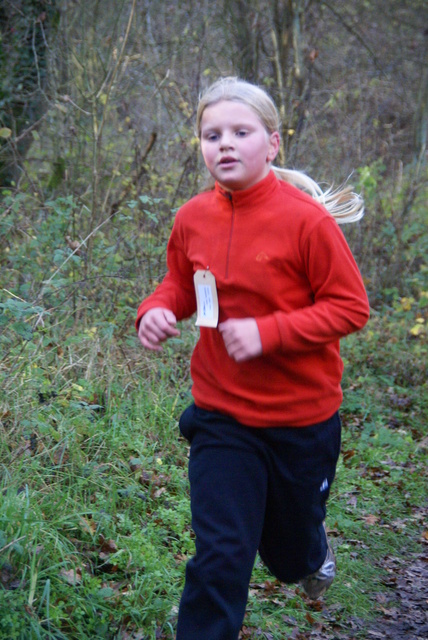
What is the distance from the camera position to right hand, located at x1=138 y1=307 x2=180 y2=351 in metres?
2.57

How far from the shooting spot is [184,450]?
4.77m

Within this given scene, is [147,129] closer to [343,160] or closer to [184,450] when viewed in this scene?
[343,160]

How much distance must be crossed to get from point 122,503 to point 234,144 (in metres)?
2.07

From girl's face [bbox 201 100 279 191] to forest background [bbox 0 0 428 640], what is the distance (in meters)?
1.31

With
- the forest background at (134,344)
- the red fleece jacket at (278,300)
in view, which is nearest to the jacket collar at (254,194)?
the red fleece jacket at (278,300)

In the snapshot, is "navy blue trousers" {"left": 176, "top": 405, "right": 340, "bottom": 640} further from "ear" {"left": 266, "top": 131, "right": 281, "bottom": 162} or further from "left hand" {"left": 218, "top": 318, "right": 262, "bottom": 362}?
"ear" {"left": 266, "top": 131, "right": 281, "bottom": 162}

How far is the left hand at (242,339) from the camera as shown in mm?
2350

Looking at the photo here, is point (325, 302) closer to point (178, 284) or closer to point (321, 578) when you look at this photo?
point (178, 284)

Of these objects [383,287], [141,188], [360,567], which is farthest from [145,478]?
[383,287]

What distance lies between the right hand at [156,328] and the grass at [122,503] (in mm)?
927

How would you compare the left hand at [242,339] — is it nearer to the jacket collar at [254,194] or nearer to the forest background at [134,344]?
the jacket collar at [254,194]

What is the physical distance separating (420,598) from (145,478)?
157cm

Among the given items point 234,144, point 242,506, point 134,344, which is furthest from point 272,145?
point 134,344

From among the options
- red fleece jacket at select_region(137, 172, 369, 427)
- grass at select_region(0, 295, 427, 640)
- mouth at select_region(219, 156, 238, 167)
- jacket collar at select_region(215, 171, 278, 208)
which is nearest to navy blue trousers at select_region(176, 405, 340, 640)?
red fleece jacket at select_region(137, 172, 369, 427)
